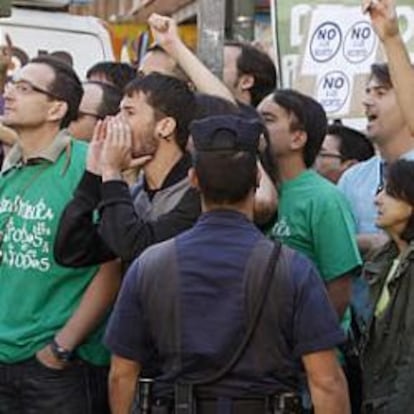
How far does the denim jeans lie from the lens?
537 cm

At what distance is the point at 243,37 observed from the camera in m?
8.09

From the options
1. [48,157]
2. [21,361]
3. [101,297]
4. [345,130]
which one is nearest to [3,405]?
[21,361]

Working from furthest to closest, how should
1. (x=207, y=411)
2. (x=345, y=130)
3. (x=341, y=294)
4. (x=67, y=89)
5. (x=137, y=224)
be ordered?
1. (x=345, y=130)
2. (x=67, y=89)
3. (x=341, y=294)
4. (x=137, y=224)
5. (x=207, y=411)

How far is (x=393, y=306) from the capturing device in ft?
16.9

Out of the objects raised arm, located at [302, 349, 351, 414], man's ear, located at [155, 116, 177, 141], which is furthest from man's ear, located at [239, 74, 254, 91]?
Result: raised arm, located at [302, 349, 351, 414]

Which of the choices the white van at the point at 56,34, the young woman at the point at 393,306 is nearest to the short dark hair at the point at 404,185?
the young woman at the point at 393,306

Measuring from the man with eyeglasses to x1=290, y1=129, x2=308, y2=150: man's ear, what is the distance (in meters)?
1.15

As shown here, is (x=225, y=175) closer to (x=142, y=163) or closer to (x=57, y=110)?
(x=142, y=163)

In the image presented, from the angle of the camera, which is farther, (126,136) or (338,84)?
(338,84)

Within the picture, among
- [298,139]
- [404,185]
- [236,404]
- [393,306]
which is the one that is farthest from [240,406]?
[298,139]

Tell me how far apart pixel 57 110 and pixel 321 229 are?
3.88 feet

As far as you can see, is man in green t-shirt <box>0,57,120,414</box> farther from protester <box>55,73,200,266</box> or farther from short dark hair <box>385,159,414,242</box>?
short dark hair <box>385,159,414,242</box>

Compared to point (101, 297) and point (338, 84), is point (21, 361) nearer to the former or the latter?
point (101, 297)

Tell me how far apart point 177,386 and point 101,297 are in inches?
43.3
